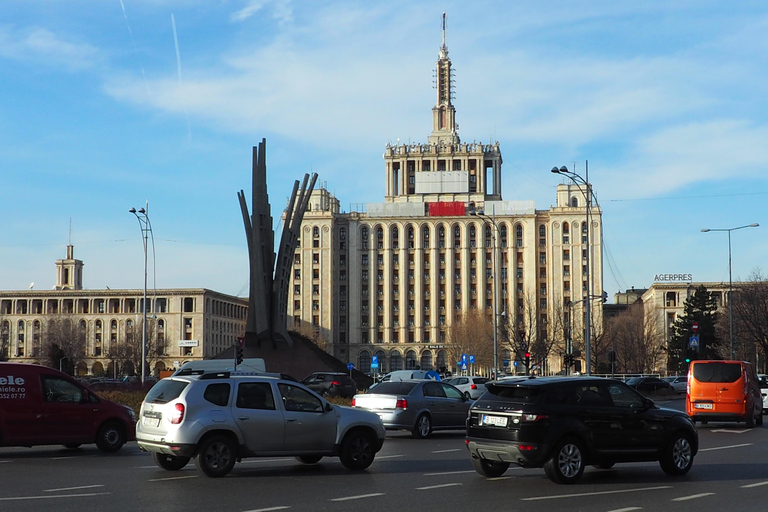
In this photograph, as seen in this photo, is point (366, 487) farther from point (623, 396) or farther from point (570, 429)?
point (623, 396)

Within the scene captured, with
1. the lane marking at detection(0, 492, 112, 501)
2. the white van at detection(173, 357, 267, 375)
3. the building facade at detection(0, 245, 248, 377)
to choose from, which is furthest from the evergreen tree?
the lane marking at detection(0, 492, 112, 501)

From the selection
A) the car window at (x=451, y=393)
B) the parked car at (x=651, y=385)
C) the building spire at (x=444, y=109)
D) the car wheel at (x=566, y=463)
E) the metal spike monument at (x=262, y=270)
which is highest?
the building spire at (x=444, y=109)

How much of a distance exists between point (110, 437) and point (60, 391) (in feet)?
4.75

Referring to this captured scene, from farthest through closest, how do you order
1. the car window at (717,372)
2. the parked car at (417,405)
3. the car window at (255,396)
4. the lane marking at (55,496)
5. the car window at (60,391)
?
the car window at (717,372) < the parked car at (417,405) < the car window at (60,391) < the car window at (255,396) < the lane marking at (55,496)

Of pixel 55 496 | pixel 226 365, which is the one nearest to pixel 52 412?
pixel 55 496

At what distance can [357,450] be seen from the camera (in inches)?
627

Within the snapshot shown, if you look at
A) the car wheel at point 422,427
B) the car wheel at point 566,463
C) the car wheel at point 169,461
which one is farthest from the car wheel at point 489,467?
the car wheel at point 422,427

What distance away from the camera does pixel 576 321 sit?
A: 399 feet

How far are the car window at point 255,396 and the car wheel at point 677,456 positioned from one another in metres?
6.20

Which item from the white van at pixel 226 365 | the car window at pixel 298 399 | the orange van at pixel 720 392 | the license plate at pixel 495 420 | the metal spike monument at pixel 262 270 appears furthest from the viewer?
the metal spike monument at pixel 262 270

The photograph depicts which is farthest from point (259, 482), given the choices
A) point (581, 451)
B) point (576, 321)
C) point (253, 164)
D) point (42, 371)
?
point (576, 321)

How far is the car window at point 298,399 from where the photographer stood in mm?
15406

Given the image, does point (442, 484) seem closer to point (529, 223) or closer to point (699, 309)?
point (699, 309)

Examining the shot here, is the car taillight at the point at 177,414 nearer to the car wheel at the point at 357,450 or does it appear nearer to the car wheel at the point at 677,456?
the car wheel at the point at 357,450
